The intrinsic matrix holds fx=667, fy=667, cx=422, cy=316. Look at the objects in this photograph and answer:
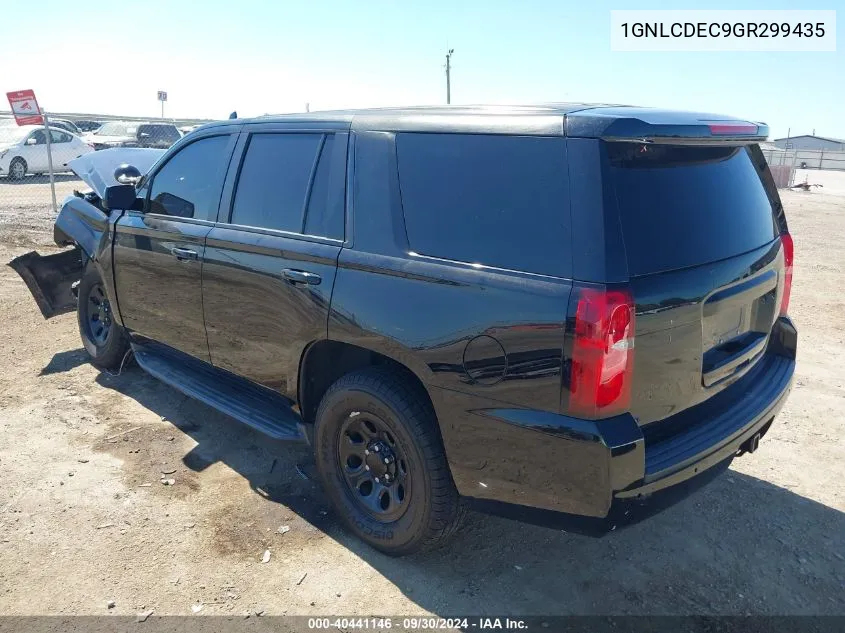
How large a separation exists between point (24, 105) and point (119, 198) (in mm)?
10212

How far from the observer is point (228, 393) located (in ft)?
12.6

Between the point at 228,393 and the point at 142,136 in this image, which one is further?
the point at 142,136

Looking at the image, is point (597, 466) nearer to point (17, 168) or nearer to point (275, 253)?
point (275, 253)

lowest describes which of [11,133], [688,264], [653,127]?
[688,264]

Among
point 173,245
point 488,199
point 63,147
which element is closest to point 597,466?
point 488,199

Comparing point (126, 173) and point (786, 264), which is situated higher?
point (126, 173)

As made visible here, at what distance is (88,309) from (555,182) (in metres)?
4.30

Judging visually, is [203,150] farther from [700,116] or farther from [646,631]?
[646,631]

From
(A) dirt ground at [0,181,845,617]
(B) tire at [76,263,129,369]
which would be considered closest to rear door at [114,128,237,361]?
(B) tire at [76,263,129,369]

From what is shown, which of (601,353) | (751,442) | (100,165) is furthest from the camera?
(100,165)

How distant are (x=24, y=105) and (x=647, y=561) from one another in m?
13.6

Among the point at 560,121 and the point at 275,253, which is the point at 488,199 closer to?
the point at 560,121

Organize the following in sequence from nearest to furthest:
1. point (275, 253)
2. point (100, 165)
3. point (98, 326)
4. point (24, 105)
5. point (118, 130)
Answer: point (275, 253)
point (98, 326)
point (100, 165)
point (24, 105)
point (118, 130)

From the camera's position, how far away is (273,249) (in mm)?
3320
